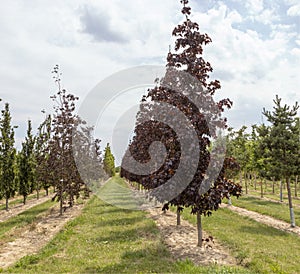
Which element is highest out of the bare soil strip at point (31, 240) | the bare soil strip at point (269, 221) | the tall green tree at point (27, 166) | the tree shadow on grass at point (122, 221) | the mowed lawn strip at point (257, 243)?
the tall green tree at point (27, 166)

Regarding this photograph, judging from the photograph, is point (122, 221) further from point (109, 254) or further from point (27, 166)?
point (27, 166)

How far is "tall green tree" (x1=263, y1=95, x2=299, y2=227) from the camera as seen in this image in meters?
18.0

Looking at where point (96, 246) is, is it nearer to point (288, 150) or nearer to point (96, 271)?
point (96, 271)

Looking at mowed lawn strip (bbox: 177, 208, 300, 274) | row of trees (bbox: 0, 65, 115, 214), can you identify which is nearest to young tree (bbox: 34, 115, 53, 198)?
row of trees (bbox: 0, 65, 115, 214)

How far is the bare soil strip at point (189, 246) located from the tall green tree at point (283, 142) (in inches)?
256

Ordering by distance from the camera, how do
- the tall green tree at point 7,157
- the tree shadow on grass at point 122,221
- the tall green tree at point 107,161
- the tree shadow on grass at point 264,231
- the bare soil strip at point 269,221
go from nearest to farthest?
1. the tree shadow on grass at point 264,231
2. the bare soil strip at point 269,221
3. the tree shadow on grass at point 122,221
4. the tall green tree at point 7,157
5. the tall green tree at point 107,161

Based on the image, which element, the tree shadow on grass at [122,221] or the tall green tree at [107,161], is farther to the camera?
the tall green tree at [107,161]

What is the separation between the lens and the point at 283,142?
18031mm

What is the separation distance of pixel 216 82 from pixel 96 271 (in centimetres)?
762

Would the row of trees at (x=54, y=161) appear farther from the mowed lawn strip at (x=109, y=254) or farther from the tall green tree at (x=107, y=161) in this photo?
the tall green tree at (x=107, y=161)

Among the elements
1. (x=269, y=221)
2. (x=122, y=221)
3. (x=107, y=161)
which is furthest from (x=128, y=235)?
(x=107, y=161)

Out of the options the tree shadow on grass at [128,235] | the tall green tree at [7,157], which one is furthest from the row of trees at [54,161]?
the tree shadow on grass at [128,235]

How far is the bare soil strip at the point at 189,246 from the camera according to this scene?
33.2ft

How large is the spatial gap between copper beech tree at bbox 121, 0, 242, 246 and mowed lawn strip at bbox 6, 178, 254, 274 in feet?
5.87
